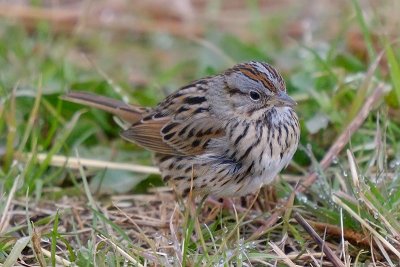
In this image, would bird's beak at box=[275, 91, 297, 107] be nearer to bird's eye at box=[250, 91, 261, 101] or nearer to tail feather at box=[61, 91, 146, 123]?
bird's eye at box=[250, 91, 261, 101]

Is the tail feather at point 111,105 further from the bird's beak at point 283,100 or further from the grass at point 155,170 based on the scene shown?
the bird's beak at point 283,100

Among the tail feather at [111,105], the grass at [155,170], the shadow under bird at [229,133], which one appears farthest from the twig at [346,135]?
the tail feather at [111,105]

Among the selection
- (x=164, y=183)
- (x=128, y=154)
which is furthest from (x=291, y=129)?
(x=128, y=154)

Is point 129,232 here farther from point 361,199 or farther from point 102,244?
point 361,199

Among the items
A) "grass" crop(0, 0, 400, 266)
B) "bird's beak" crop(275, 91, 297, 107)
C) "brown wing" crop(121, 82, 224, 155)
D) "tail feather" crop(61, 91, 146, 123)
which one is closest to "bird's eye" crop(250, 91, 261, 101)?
"bird's beak" crop(275, 91, 297, 107)

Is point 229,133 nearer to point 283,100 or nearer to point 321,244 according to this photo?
point 283,100
